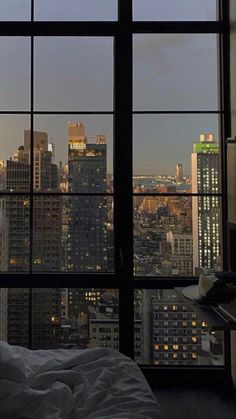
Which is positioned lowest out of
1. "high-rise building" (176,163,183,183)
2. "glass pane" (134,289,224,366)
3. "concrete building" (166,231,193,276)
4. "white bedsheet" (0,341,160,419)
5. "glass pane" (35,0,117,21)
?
"glass pane" (134,289,224,366)

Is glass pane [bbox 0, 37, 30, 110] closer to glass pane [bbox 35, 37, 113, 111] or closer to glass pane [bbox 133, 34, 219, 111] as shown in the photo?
glass pane [bbox 35, 37, 113, 111]

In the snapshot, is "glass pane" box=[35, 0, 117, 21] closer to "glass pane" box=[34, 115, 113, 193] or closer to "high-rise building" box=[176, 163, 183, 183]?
"glass pane" box=[34, 115, 113, 193]

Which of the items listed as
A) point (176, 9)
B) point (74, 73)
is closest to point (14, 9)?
point (74, 73)

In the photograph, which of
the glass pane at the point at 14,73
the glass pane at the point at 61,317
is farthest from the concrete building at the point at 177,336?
the glass pane at the point at 14,73

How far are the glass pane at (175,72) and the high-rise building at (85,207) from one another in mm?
476

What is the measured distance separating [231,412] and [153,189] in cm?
155

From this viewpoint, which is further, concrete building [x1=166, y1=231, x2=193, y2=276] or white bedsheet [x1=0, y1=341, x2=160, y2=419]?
concrete building [x1=166, y1=231, x2=193, y2=276]

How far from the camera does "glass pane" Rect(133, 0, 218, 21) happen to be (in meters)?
2.99

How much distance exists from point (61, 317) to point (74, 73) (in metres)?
1.81

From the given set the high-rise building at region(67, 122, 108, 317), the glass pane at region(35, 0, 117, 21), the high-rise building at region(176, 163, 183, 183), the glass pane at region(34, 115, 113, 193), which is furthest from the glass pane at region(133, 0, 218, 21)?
the high-rise building at region(176, 163, 183, 183)

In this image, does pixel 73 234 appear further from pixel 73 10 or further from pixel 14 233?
pixel 73 10

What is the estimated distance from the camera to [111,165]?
298cm

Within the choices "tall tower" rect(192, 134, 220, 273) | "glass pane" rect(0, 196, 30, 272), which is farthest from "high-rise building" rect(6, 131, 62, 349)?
"tall tower" rect(192, 134, 220, 273)

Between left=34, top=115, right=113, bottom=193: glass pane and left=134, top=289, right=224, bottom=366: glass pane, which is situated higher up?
left=34, top=115, right=113, bottom=193: glass pane
